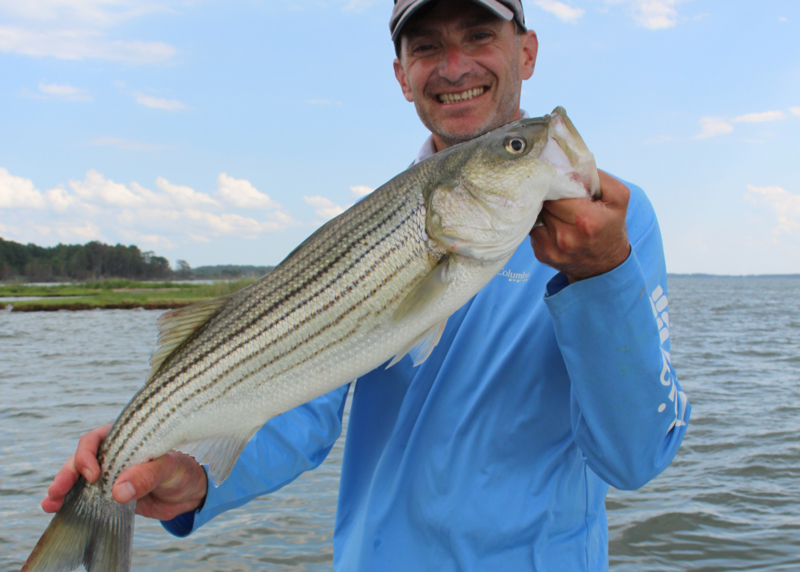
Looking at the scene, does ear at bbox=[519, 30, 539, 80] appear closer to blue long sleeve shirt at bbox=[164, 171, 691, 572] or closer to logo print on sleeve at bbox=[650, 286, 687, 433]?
blue long sleeve shirt at bbox=[164, 171, 691, 572]

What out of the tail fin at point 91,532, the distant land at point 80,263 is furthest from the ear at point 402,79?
the distant land at point 80,263

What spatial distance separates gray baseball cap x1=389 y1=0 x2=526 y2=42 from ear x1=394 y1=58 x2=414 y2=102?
12.4 inches

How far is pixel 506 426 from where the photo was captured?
6.79 feet

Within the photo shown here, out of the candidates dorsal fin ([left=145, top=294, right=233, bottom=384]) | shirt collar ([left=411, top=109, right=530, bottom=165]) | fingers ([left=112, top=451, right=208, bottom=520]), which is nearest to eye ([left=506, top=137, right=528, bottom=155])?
shirt collar ([left=411, top=109, right=530, bottom=165])

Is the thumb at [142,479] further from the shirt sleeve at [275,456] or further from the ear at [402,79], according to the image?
the ear at [402,79]

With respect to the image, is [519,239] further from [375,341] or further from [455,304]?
[375,341]

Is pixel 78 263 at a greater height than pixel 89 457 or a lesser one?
greater

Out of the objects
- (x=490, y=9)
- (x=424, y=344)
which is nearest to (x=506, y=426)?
(x=424, y=344)

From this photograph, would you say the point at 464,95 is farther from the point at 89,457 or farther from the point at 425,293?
the point at 89,457

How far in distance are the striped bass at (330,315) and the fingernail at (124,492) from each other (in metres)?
0.12

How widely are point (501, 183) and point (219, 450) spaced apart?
4.65 feet

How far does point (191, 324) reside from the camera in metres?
2.21

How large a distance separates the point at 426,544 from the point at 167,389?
113cm

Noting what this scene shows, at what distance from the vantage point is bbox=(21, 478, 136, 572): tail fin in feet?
6.59
